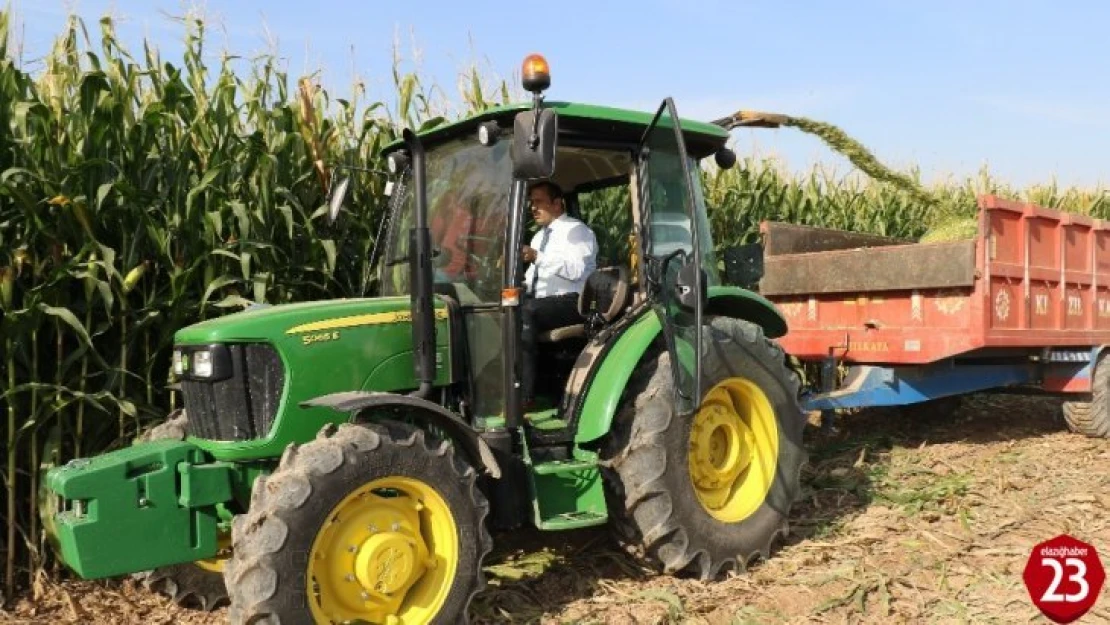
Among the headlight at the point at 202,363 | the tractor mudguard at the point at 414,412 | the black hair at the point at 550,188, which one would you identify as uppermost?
the black hair at the point at 550,188

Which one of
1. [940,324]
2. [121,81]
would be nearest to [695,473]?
[940,324]

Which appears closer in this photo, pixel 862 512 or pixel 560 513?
pixel 560 513

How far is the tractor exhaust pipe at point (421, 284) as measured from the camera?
141 inches

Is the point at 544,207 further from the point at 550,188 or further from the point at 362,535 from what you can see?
the point at 362,535

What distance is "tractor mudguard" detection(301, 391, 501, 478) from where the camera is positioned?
3.37 m

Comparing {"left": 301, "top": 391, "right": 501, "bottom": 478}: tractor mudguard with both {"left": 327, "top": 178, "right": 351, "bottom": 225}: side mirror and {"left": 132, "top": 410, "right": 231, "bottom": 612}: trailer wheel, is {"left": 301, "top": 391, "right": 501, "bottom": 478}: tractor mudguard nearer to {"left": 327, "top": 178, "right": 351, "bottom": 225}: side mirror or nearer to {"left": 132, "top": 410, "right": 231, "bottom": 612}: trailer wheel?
{"left": 132, "top": 410, "right": 231, "bottom": 612}: trailer wheel

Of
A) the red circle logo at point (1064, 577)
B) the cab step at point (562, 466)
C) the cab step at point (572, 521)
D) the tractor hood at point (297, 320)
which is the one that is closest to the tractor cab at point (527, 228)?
the cab step at point (562, 466)

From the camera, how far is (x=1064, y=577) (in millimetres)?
4059

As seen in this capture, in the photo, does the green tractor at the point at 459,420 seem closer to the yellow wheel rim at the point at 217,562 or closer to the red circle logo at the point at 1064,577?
the yellow wheel rim at the point at 217,562

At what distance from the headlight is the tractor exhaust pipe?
2.63 feet

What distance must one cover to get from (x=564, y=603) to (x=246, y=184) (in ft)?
9.35

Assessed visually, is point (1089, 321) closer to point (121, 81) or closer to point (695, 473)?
point (695, 473)

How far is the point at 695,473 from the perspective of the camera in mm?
4418

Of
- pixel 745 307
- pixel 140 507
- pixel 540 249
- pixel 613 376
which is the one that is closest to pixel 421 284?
pixel 613 376
